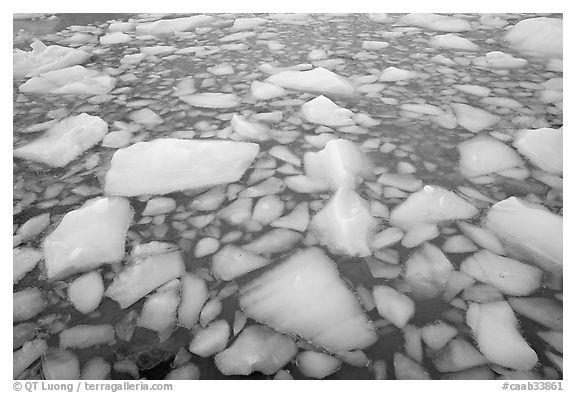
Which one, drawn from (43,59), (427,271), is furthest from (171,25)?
(427,271)

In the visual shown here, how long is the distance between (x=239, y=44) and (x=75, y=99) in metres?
0.63

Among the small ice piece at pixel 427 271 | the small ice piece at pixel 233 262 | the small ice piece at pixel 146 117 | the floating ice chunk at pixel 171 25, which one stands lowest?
the small ice piece at pixel 427 271

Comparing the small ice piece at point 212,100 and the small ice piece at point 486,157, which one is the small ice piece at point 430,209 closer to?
the small ice piece at point 486,157

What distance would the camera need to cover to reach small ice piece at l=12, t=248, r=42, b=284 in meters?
0.68

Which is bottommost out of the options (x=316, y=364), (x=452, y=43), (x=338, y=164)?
(x=316, y=364)

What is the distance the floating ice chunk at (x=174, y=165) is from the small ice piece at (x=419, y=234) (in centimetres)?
36

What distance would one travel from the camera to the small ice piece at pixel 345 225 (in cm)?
70

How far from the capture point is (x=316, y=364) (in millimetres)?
549

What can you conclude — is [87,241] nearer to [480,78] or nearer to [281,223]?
[281,223]

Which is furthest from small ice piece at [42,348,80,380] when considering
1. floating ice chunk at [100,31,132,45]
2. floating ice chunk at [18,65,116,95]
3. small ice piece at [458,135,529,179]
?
floating ice chunk at [100,31,132,45]

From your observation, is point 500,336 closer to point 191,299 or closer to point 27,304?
point 191,299

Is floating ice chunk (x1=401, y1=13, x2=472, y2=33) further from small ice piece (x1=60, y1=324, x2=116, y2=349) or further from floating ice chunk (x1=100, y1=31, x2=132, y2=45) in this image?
small ice piece (x1=60, y1=324, x2=116, y2=349)

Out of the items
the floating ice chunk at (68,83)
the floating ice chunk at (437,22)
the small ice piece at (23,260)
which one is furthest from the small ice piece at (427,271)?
the floating ice chunk at (437,22)

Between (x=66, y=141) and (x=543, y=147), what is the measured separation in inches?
42.2
